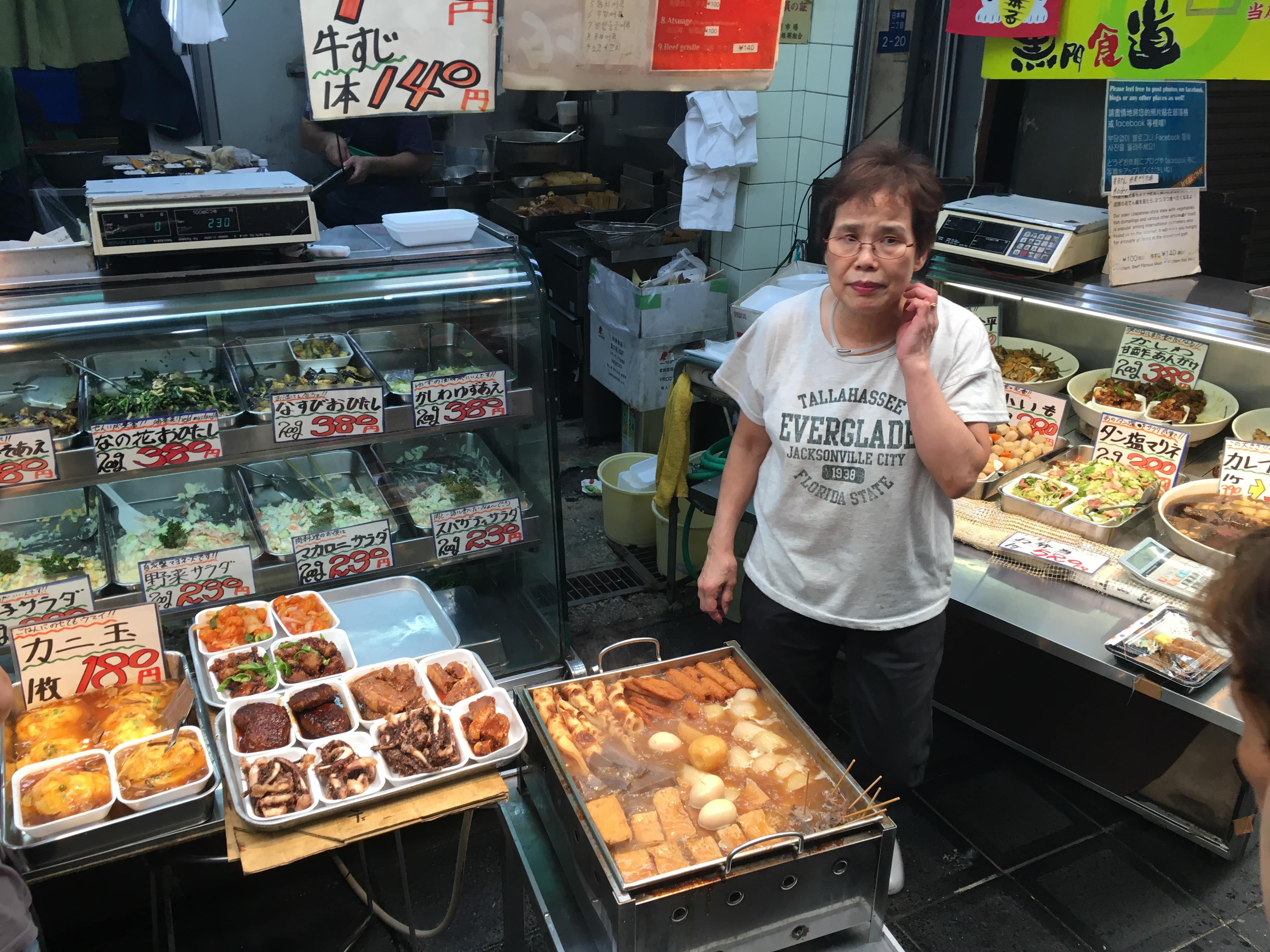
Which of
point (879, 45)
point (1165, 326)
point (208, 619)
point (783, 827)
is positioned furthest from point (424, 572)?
point (879, 45)

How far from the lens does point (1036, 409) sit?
11.9 feet

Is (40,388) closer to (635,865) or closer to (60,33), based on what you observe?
(635,865)

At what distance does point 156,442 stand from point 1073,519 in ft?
9.51

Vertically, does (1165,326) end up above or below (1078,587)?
above

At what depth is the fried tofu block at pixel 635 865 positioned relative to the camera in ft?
5.59

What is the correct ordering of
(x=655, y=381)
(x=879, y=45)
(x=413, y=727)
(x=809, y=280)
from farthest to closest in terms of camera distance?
(x=655, y=381) < (x=879, y=45) < (x=809, y=280) < (x=413, y=727)

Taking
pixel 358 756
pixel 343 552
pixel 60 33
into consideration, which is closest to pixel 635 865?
pixel 358 756

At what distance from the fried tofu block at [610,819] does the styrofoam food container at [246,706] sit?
0.73 m

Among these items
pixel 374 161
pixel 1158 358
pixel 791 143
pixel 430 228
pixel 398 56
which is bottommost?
pixel 1158 358

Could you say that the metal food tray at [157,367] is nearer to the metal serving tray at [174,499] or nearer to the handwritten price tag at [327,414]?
the handwritten price tag at [327,414]

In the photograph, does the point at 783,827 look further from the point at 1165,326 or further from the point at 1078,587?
the point at 1165,326

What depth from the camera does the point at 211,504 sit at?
338 centimetres

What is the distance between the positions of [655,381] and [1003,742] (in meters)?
Answer: 2.89

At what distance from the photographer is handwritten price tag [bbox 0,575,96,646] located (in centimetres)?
273
